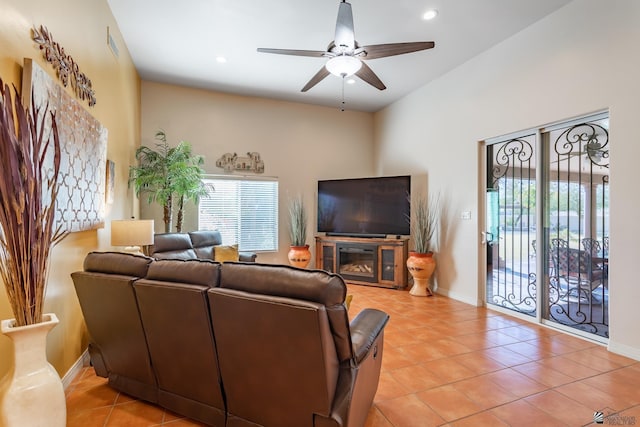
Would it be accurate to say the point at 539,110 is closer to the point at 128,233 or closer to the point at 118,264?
the point at 118,264

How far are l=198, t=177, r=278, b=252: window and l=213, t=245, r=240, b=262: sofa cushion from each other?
123cm

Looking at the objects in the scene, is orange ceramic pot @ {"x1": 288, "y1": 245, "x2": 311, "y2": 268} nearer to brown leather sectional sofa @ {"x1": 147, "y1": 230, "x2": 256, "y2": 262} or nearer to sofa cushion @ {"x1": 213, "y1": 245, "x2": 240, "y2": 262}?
brown leather sectional sofa @ {"x1": 147, "y1": 230, "x2": 256, "y2": 262}

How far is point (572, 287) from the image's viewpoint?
339cm

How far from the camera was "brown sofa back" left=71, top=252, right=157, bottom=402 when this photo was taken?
192 cm

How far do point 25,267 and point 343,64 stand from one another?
2448mm

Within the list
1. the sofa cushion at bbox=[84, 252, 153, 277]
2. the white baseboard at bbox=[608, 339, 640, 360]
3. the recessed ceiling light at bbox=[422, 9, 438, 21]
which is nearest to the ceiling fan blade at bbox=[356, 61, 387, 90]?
the recessed ceiling light at bbox=[422, 9, 438, 21]

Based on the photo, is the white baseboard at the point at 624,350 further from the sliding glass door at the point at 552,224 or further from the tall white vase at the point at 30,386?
the tall white vase at the point at 30,386

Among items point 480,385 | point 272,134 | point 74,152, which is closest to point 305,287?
point 480,385

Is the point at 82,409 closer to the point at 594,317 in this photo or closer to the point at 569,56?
the point at 594,317

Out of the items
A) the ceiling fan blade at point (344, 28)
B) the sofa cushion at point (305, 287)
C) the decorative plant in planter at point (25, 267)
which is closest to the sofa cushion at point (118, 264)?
the decorative plant in planter at point (25, 267)

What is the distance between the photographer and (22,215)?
4.16 feet

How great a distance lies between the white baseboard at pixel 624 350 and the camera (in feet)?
9.01

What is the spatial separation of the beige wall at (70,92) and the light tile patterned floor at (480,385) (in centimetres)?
44

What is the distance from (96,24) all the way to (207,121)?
2667mm
